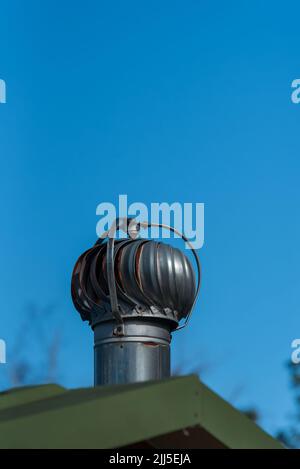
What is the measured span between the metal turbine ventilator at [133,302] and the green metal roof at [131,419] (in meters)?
3.65

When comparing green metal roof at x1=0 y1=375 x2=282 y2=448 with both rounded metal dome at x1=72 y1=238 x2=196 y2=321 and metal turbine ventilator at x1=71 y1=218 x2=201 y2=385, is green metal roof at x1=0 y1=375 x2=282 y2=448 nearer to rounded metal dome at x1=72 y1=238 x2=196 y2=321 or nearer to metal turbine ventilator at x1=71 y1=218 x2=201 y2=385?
metal turbine ventilator at x1=71 y1=218 x2=201 y2=385

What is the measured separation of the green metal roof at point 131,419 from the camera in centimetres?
483

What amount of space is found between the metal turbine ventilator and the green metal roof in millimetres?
3653

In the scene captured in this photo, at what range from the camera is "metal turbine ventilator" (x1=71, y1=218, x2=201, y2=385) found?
9466mm

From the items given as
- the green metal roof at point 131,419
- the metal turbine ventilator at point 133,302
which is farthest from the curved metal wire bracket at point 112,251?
the green metal roof at point 131,419

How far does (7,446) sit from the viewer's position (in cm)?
484

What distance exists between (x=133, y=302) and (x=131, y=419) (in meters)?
4.52

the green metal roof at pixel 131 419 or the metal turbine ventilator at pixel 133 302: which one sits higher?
the metal turbine ventilator at pixel 133 302

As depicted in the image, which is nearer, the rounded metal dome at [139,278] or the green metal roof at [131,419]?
the green metal roof at [131,419]

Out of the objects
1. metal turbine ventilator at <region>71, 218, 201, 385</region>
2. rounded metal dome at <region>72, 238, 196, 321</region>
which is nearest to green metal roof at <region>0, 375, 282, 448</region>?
metal turbine ventilator at <region>71, 218, 201, 385</region>

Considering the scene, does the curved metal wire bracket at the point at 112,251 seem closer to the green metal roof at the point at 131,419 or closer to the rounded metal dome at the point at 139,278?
the rounded metal dome at the point at 139,278
